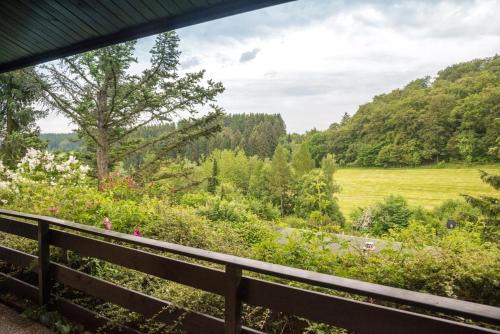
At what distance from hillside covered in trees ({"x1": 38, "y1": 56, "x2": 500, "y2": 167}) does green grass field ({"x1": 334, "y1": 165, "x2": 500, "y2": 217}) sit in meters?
1.41

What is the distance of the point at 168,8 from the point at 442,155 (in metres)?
33.4

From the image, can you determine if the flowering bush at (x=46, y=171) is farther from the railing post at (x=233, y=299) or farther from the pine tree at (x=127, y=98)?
the pine tree at (x=127, y=98)

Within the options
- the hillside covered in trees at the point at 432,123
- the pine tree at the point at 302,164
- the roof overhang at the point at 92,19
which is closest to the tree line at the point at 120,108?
the hillside covered in trees at the point at 432,123

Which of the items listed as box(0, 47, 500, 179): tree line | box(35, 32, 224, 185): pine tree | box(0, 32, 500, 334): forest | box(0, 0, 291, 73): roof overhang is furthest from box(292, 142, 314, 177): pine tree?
box(0, 0, 291, 73): roof overhang

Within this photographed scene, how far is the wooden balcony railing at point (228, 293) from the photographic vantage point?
3.68 ft

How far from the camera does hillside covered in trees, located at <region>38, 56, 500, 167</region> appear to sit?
2060 centimetres

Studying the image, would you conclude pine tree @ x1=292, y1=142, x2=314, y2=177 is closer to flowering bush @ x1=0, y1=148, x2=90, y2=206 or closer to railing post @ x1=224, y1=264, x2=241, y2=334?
flowering bush @ x1=0, y1=148, x2=90, y2=206

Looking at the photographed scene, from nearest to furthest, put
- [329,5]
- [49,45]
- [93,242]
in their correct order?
1. [93,242]
2. [329,5]
3. [49,45]

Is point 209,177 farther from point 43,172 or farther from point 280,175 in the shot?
point 280,175

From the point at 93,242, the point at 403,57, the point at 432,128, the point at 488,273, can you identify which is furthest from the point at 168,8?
the point at 403,57

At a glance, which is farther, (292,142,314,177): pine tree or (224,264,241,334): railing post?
(292,142,314,177): pine tree

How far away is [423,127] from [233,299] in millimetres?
31727

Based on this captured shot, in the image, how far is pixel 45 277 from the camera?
8.64 feet

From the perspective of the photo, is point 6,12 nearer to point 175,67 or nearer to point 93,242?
point 93,242
